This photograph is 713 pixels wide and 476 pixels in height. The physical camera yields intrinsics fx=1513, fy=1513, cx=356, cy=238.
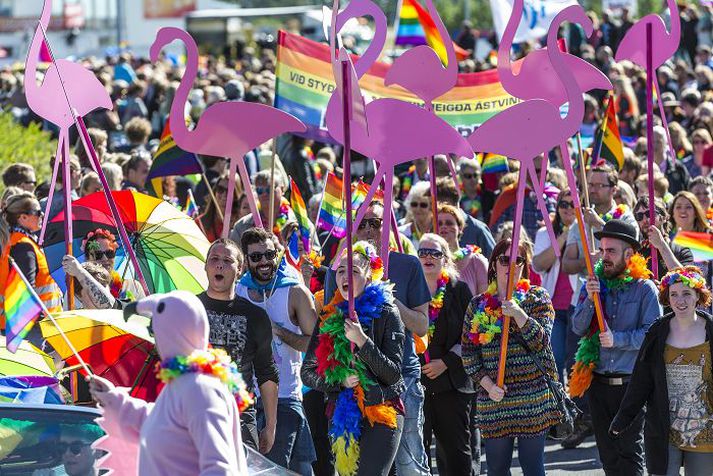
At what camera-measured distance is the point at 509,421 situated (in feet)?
25.4

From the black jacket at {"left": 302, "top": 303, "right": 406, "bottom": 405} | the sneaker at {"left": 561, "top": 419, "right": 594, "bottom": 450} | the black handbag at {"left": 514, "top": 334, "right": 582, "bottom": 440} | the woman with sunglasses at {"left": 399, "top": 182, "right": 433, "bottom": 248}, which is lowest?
the sneaker at {"left": 561, "top": 419, "right": 594, "bottom": 450}

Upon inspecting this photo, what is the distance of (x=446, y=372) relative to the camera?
832 cm

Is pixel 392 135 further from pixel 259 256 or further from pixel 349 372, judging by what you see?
pixel 349 372

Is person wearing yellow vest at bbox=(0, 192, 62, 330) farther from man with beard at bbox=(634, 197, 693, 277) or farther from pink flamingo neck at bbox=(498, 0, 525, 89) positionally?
man with beard at bbox=(634, 197, 693, 277)

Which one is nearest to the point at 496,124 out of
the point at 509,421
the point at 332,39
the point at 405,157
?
the point at 405,157

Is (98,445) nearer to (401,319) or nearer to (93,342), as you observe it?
(93,342)

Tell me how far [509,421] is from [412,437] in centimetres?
51

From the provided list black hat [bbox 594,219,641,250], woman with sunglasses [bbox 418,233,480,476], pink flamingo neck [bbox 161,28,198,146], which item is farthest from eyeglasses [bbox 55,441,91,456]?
black hat [bbox 594,219,641,250]

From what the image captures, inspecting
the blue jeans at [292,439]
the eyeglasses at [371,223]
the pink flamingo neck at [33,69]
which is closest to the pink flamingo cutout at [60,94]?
the pink flamingo neck at [33,69]

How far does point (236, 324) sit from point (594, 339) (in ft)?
7.60

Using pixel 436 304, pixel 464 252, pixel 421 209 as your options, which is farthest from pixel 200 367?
pixel 421 209

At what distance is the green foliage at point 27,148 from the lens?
14.9 meters

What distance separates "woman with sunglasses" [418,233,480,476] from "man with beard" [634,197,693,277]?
1.12 m

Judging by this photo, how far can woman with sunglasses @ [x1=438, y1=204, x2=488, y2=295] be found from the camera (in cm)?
905
